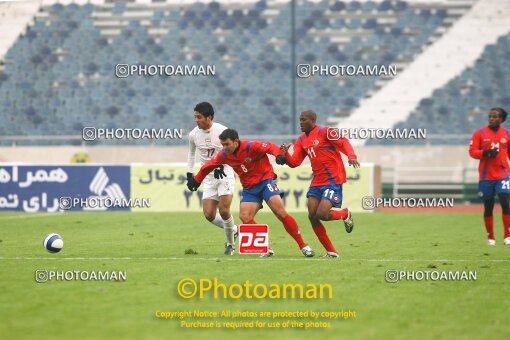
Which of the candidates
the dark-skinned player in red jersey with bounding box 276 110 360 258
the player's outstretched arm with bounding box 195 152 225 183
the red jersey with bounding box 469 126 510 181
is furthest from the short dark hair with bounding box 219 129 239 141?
the red jersey with bounding box 469 126 510 181

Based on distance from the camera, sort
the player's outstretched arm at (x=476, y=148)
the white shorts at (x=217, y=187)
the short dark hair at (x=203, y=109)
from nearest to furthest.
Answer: the short dark hair at (x=203, y=109)
the white shorts at (x=217, y=187)
the player's outstretched arm at (x=476, y=148)

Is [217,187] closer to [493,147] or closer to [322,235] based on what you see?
[322,235]

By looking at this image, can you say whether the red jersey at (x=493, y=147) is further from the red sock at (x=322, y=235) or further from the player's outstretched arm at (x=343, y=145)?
the red sock at (x=322, y=235)

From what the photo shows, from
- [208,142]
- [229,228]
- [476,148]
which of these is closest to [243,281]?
[229,228]

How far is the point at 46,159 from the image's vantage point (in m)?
32.7

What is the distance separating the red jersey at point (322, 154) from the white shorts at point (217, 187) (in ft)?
4.56

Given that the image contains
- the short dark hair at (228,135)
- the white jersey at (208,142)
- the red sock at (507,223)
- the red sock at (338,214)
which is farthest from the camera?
the red sock at (507,223)

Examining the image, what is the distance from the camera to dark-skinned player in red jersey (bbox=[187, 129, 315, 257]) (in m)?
12.8

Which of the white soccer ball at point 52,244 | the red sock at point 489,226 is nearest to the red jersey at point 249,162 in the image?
the white soccer ball at point 52,244

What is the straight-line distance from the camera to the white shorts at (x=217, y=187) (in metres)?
14.1

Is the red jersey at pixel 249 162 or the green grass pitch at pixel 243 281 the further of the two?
the red jersey at pixel 249 162

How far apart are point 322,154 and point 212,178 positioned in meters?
1.92

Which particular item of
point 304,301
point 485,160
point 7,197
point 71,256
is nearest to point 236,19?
point 7,197

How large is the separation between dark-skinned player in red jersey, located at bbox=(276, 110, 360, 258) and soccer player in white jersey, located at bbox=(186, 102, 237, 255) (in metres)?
1.34
